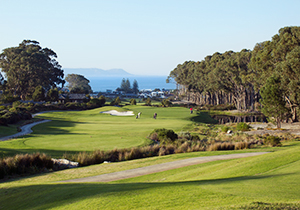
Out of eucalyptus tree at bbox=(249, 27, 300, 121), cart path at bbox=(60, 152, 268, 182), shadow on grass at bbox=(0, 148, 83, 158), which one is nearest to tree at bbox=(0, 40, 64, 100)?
eucalyptus tree at bbox=(249, 27, 300, 121)

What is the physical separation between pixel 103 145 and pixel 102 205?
42.4 ft

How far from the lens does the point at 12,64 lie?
74.8m

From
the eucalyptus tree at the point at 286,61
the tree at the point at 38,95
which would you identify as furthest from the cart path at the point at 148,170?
the tree at the point at 38,95

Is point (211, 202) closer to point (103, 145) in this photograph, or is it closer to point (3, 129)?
point (103, 145)

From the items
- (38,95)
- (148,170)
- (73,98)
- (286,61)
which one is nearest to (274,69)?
(286,61)

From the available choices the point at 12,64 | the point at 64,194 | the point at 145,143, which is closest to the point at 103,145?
the point at 145,143

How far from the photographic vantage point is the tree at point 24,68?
246 ft

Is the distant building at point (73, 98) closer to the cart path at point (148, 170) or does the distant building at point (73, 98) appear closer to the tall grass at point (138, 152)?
the tall grass at point (138, 152)

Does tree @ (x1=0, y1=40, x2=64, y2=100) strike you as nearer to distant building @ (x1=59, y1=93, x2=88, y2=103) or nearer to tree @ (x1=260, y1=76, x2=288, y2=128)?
distant building @ (x1=59, y1=93, x2=88, y2=103)

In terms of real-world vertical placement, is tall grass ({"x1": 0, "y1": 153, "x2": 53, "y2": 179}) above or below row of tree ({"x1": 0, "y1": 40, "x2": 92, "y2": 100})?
below

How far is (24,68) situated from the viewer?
74.4 meters

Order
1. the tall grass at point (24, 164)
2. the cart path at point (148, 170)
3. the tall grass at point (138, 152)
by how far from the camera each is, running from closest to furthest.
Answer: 1. the cart path at point (148, 170)
2. the tall grass at point (24, 164)
3. the tall grass at point (138, 152)

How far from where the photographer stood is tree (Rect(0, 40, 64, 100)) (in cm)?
7494

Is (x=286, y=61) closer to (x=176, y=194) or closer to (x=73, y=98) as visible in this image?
(x=176, y=194)
